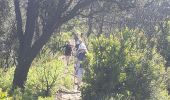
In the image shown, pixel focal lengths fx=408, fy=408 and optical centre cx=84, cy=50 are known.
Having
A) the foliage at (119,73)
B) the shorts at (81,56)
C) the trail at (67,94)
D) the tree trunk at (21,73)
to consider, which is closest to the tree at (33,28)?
the tree trunk at (21,73)

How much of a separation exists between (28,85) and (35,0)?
10.6 feet

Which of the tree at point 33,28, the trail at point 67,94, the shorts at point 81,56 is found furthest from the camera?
the shorts at point 81,56

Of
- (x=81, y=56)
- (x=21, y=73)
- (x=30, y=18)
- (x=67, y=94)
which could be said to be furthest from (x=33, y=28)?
(x=81, y=56)

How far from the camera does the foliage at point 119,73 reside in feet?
56.3

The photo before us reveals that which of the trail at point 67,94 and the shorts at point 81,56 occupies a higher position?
the shorts at point 81,56

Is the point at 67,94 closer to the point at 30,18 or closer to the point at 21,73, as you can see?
the point at 21,73

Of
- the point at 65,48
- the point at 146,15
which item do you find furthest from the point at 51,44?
the point at 146,15

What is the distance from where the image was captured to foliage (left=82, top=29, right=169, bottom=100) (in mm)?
17156

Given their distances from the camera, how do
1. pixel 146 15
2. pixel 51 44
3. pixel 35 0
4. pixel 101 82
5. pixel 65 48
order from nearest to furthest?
pixel 35 0
pixel 101 82
pixel 51 44
pixel 65 48
pixel 146 15

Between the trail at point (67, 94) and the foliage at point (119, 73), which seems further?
the trail at point (67, 94)

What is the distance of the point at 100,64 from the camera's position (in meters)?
17.3

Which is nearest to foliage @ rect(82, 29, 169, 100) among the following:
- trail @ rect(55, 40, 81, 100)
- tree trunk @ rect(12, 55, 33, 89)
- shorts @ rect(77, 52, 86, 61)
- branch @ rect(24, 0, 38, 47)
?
trail @ rect(55, 40, 81, 100)

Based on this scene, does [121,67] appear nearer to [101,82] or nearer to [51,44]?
[101,82]

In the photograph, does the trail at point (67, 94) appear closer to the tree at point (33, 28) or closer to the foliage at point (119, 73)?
the foliage at point (119, 73)
